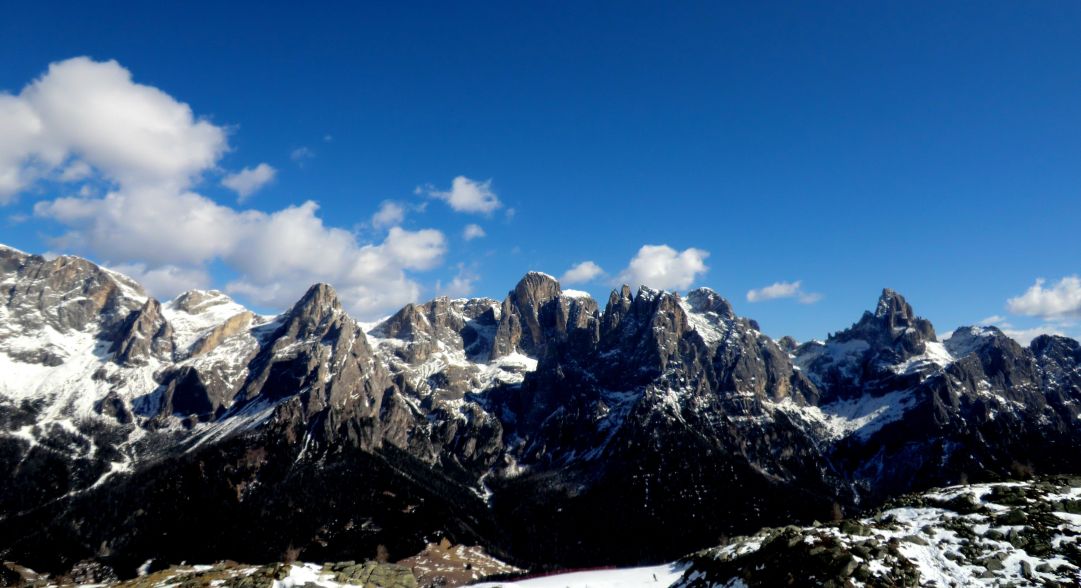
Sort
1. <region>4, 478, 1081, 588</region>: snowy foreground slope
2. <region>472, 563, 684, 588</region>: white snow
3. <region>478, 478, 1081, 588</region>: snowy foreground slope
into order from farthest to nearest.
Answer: <region>472, 563, 684, 588</region>: white snow → <region>4, 478, 1081, 588</region>: snowy foreground slope → <region>478, 478, 1081, 588</region>: snowy foreground slope

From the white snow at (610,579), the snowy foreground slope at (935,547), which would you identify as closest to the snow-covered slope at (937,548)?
the snowy foreground slope at (935,547)

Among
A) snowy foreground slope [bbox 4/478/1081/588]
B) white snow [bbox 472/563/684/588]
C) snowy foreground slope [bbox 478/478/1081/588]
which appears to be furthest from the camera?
white snow [bbox 472/563/684/588]

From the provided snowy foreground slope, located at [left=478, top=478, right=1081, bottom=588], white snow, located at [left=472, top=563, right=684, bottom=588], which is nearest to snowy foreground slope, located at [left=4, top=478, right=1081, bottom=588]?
snowy foreground slope, located at [left=478, top=478, right=1081, bottom=588]

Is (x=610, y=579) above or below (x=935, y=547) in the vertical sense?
Result: below

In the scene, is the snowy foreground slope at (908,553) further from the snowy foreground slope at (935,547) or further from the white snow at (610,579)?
the white snow at (610,579)

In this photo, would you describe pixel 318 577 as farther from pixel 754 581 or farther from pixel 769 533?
pixel 769 533

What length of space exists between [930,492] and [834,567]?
64.5 feet

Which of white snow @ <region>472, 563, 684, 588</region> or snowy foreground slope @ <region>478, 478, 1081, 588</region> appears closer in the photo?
snowy foreground slope @ <region>478, 478, 1081, 588</region>

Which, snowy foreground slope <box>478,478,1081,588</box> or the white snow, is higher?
snowy foreground slope <box>478,478,1081,588</box>

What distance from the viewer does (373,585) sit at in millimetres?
43375

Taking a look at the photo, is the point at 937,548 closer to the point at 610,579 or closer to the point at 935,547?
the point at 935,547

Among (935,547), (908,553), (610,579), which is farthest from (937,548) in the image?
(610,579)

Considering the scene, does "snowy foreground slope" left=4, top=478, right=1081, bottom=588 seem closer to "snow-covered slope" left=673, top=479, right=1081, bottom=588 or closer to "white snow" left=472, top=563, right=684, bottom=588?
"snow-covered slope" left=673, top=479, right=1081, bottom=588

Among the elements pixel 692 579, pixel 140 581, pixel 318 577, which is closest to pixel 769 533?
pixel 692 579
